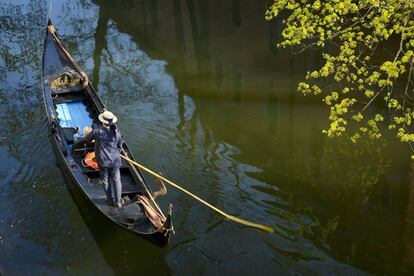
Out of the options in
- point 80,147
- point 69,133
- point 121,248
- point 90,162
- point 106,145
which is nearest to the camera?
point 106,145

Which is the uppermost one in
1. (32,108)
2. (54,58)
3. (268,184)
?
(54,58)

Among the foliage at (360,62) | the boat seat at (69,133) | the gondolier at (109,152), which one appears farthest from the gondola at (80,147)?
the foliage at (360,62)

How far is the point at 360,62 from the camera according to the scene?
1141 centimetres

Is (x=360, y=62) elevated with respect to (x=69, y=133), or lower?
elevated

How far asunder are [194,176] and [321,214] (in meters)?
2.67

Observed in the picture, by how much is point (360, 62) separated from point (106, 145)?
6147mm

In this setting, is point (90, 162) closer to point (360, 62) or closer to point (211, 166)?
point (211, 166)

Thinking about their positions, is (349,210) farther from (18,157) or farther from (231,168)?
(18,157)

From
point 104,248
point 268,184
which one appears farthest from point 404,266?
point 104,248

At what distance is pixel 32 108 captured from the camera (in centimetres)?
1338

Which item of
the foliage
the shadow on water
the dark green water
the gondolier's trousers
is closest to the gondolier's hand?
the dark green water

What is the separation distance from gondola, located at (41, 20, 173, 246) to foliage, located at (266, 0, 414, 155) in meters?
3.28

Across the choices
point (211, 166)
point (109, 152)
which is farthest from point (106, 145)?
point (211, 166)

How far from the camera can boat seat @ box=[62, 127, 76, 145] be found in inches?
412
